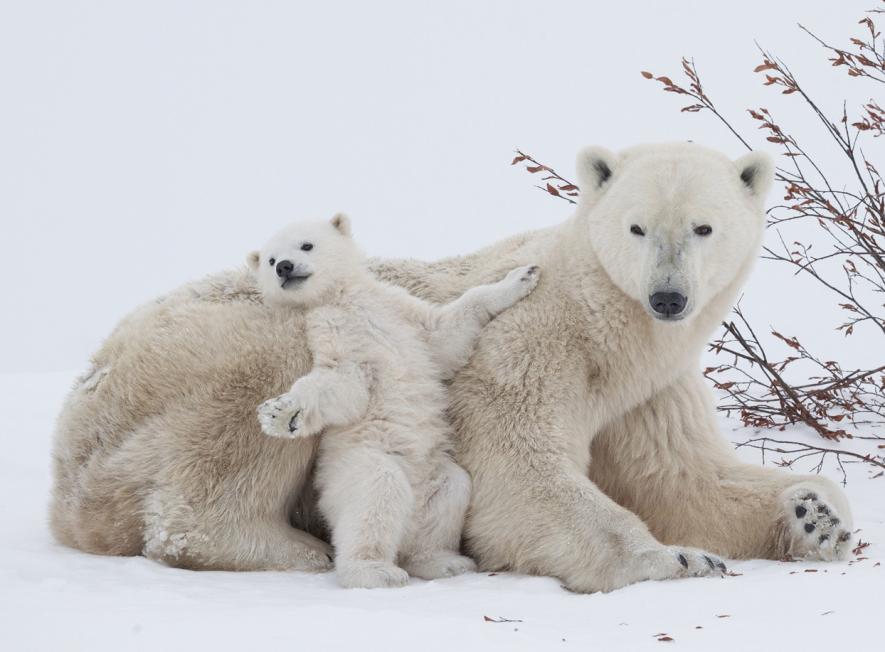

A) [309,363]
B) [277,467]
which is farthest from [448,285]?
[277,467]

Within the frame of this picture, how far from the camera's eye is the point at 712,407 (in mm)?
4863

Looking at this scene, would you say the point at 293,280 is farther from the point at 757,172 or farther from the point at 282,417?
the point at 757,172

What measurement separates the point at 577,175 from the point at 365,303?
1046 millimetres

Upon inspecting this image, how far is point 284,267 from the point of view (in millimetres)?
4590

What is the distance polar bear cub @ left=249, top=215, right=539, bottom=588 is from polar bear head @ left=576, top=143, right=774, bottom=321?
0.48 m

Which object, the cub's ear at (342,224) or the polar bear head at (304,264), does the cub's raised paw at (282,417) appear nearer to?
the polar bear head at (304,264)

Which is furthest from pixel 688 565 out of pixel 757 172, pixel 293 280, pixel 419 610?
pixel 293 280

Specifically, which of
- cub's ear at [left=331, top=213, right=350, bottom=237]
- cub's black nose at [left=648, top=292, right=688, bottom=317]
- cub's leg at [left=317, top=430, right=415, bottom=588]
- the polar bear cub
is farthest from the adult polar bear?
cub's ear at [left=331, top=213, right=350, bottom=237]

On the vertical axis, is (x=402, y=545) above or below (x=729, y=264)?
below

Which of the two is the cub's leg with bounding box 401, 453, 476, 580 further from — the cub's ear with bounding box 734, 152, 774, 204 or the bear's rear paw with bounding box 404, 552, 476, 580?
the cub's ear with bounding box 734, 152, 774, 204

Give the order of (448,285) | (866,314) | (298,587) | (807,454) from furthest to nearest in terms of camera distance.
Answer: (866,314) → (807,454) → (448,285) → (298,587)

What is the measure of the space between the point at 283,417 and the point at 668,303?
1.47 m

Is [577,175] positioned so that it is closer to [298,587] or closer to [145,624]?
[298,587]

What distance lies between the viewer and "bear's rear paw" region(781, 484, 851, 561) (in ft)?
13.8
